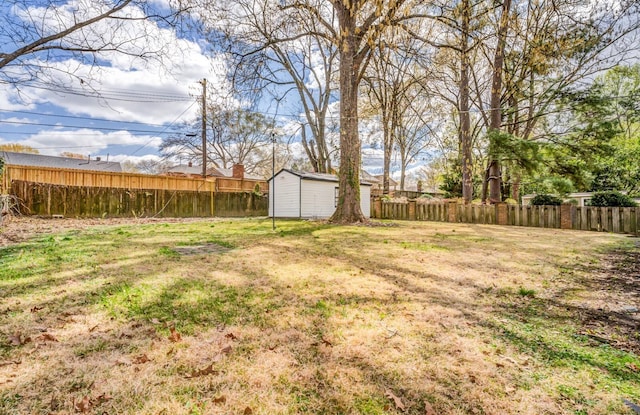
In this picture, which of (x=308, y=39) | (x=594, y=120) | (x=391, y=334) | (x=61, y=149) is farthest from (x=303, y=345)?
(x=61, y=149)

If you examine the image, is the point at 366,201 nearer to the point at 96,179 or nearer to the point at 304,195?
the point at 304,195

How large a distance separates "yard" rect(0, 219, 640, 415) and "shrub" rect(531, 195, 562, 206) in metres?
8.89

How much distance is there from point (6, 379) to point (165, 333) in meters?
0.77

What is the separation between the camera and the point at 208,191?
51.9ft

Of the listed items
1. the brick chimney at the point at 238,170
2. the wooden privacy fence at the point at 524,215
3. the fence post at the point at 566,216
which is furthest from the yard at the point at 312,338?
the brick chimney at the point at 238,170

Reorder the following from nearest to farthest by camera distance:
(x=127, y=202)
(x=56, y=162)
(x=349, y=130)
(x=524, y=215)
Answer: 1. (x=349, y=130)
2. (x=524, y=215)
3. (x=127, y=202)
4. (x=56, y=162)

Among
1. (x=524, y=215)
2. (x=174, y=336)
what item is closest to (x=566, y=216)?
(x=524, y=215)

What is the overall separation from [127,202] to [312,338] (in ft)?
43.9

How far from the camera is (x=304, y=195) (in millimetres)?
15031

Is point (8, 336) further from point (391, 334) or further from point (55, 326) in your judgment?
point (391, 334)

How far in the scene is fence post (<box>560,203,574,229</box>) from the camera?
9.96 metres

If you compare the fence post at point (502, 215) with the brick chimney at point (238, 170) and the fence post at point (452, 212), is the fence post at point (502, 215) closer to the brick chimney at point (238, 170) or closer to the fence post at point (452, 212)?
the fence post at point (452, 212)

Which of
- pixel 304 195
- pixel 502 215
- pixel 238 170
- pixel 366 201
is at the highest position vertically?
pixel 238 170

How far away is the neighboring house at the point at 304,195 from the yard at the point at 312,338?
10954 millimetres
